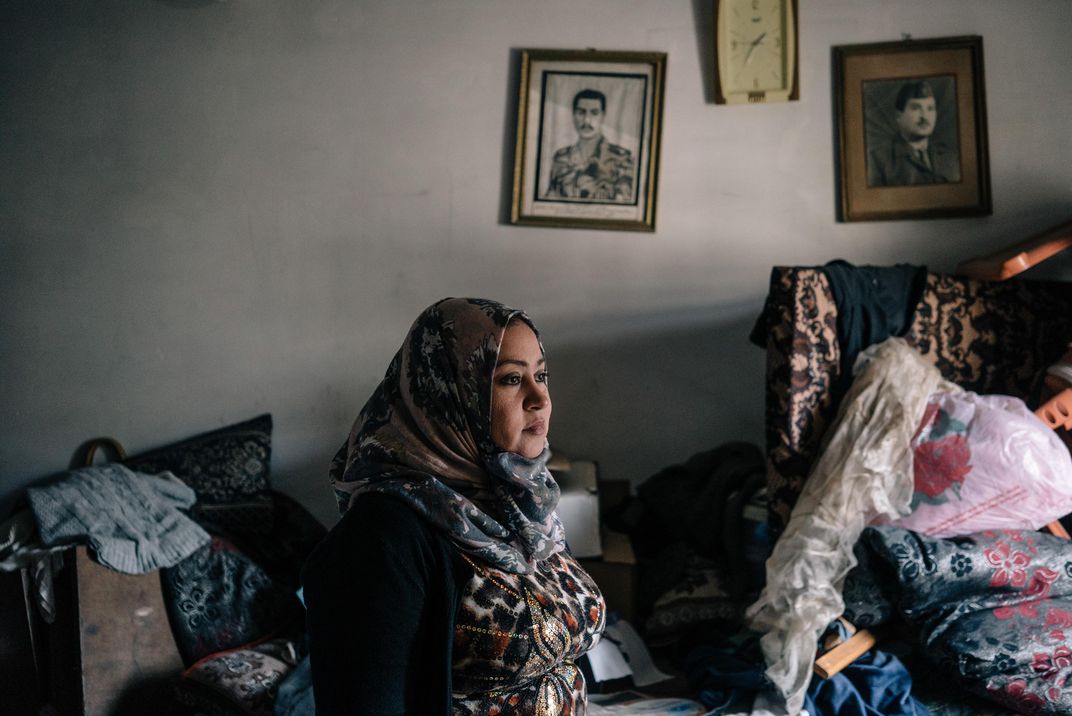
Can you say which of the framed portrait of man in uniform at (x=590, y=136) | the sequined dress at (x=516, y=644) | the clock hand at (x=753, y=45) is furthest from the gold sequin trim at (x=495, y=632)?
the clock hand at (x=753, y=45)

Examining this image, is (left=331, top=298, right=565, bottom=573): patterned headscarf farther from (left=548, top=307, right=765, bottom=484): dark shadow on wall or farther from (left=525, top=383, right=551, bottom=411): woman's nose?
(left=548, top=307, right=765, bottom=484): dark shadow on wall

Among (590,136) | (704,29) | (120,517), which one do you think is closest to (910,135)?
(704,29)

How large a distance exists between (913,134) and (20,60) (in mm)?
2907

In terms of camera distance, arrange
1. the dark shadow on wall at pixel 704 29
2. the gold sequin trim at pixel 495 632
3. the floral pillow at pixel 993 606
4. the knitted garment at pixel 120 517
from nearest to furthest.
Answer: the gold sequin trim at pixel 495 632, the floral pillow at pixel 993 606, the knitted garment at pixel 120 517, the dark shadow on wall at pixel 704 29

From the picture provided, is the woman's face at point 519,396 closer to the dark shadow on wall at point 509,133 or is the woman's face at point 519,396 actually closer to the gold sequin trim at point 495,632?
the gold sequin trim at point 495,632

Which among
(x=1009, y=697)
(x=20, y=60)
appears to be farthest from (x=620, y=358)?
(x=20, y=60)

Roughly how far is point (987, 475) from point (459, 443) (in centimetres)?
129

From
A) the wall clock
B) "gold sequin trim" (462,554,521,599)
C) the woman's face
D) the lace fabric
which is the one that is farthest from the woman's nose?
the wall clock

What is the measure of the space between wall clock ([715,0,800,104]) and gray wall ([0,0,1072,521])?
0.17 ft

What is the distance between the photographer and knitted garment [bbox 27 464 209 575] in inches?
83.7

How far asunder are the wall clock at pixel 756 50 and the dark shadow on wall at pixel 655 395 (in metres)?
0.73

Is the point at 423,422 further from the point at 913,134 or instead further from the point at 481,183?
the point at 913,134

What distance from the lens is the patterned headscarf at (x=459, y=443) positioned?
1305 millimetres

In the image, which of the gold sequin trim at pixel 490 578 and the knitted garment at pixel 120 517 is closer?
the gold sequin trim at pixel 490 578
